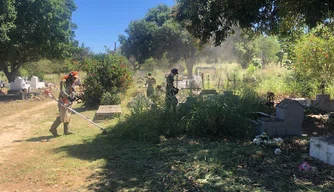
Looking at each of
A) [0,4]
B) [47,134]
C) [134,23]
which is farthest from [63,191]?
[134,23]

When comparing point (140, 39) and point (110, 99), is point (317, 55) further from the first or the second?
point (140, 39)

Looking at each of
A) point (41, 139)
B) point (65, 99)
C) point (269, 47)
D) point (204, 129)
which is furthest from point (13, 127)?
point (269, 47)

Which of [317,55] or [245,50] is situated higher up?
[245,50]

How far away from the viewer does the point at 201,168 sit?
14.9ft

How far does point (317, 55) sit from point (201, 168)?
8.39 metres

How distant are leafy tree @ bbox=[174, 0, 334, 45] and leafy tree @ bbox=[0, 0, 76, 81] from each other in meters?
11.9

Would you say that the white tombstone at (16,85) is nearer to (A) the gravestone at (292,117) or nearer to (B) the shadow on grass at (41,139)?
(B) the shadow on grass at (41,139)

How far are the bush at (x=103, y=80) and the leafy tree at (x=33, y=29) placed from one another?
6.19 meters

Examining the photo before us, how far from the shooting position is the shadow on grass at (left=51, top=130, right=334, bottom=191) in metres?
A: 3.94

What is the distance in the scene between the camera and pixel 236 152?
17.1 ft

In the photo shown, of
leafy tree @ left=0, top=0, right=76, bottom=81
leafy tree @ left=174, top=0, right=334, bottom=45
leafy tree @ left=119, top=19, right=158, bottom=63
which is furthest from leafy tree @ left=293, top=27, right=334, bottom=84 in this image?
leafy tree @ left=119, top=19, right=158, bottom=63

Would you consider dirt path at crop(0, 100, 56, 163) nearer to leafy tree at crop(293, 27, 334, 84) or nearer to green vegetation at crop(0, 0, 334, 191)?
green vegetation at crop(0, 0, 334, 191)

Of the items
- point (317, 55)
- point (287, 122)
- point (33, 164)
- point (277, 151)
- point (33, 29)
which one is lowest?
point (33, 164)

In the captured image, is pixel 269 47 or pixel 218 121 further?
pixel 269 47
